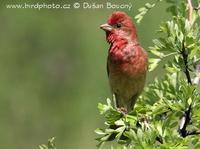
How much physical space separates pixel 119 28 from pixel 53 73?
6376 millimetres

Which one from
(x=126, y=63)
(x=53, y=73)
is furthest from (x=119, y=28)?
(x=53, y=73)

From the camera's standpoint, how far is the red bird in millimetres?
6232

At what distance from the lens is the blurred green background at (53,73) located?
442 inches

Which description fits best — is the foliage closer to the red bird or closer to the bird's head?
the bird's head

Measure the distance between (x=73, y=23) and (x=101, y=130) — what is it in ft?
28.3

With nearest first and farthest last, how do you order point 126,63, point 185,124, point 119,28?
1. point 185,124
2. point 119,28
3. point 126,63

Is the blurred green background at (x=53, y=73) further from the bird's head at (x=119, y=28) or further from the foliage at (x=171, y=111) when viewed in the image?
the foliage at (x=171, y=111)

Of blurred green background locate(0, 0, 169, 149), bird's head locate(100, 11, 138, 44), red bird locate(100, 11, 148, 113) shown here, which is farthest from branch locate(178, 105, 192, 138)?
blurred green background locate(0, 0, 169, 149)

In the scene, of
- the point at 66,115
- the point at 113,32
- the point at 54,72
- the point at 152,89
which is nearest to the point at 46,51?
the point at 54,72

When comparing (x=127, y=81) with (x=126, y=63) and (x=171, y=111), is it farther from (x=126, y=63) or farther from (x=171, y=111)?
(x=171, y=111)

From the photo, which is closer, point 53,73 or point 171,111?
point 171,111

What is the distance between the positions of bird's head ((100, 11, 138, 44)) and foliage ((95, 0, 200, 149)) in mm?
1218

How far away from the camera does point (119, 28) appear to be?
604cm

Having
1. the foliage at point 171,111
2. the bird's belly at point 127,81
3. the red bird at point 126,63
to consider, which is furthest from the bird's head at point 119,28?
the foliage at point 171,111
